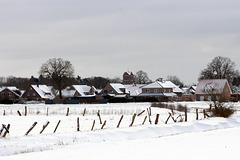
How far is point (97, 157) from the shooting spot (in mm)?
15578

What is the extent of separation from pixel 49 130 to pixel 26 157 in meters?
12.0

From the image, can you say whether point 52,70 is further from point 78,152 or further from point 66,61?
point 78,152

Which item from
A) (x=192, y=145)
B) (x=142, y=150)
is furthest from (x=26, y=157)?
(x=192, y=145)

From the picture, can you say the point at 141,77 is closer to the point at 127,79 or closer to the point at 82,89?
the point at 127,79

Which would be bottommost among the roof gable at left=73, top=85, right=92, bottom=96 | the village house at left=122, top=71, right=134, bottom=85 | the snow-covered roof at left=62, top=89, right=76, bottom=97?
the snow-covered roof at left=62, top=89, right=76, bottom=97

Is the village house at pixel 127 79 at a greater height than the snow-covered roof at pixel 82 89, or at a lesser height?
greater

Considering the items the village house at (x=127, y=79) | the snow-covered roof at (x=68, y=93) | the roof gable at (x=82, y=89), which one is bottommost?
the snow-covered roof at (x=68, y=93)

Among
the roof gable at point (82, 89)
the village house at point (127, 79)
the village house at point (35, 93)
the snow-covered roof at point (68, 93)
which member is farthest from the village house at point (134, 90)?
the village house at point (127, 79)

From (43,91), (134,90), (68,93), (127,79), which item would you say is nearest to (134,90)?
(134,90)

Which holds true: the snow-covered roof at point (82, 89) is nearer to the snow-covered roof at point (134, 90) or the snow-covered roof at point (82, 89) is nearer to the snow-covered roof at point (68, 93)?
the snow-covered roof at point (68, 93)

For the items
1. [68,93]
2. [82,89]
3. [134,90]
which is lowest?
[68,93]

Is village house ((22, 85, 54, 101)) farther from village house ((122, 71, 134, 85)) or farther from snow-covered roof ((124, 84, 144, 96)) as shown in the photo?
village house ((122, 71, 134, 85))

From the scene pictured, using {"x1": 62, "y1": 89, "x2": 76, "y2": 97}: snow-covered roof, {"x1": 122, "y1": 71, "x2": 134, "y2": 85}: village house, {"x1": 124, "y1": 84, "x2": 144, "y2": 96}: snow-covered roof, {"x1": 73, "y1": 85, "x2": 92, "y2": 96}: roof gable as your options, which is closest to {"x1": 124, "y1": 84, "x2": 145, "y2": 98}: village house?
{"x1": 124, "y1": 84, "x2": 144, "y2": 96}: snow-covered roof

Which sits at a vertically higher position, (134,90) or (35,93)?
(134,90)
